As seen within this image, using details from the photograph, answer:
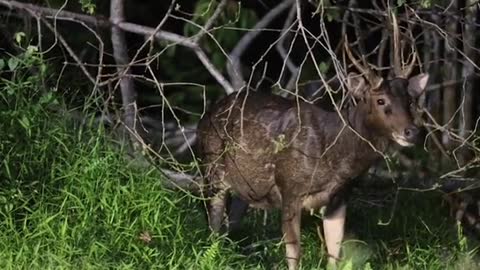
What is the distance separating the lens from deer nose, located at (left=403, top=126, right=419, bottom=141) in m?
8.26

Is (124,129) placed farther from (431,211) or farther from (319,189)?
(431,211)

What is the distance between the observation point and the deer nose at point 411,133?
8.26m

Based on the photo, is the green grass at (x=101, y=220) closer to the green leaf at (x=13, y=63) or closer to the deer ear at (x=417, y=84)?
the green leaf at (x=13, y=63)

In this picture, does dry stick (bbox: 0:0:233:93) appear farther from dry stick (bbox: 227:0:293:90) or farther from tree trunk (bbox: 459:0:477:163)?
tree trunk (bbox: 459:0:477:163)

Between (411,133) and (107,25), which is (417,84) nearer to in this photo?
(411,133)

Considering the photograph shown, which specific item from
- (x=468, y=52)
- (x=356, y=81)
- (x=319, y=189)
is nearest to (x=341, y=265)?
(x=319, y=189)

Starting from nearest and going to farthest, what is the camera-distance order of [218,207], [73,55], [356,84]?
[356,84]
[73,55]
[218,207]

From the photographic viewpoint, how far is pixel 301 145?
28.5 feet

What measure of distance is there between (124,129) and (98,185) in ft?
2.17

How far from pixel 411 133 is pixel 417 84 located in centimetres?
46

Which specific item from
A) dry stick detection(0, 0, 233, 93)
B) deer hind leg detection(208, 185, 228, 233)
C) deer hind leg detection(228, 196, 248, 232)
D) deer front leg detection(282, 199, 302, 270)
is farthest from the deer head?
deer hind leg detection(228, 196, 248, 232)

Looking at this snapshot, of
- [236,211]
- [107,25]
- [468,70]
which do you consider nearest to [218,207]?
[236,211]

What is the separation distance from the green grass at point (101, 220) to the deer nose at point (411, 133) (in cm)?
78

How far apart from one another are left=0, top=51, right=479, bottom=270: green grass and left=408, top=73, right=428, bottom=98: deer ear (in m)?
1.07
